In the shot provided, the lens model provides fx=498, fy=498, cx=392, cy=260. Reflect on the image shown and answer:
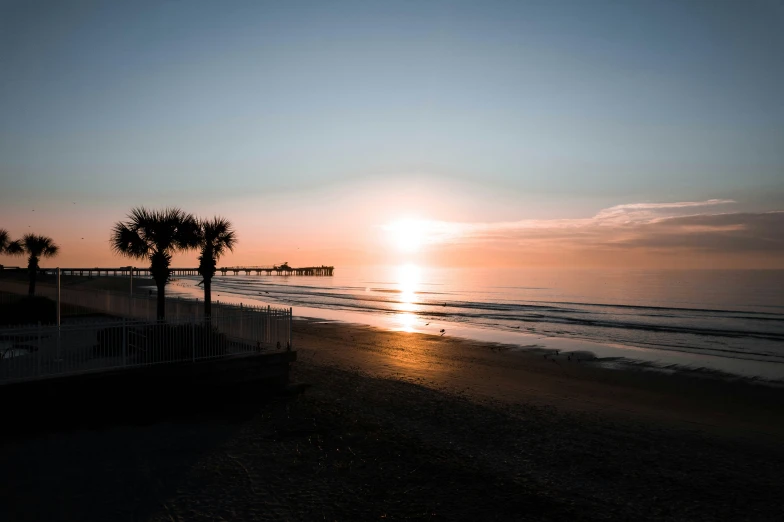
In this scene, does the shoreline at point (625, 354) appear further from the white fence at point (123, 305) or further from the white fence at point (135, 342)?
the white fence at point (123, 305)

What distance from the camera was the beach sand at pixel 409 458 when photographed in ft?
25.6

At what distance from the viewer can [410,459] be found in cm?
977

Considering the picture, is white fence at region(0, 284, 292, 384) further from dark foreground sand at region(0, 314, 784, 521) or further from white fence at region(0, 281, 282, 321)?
white fence at region(0, 281, 282, 321)

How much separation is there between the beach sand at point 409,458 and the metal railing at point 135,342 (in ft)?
4.16

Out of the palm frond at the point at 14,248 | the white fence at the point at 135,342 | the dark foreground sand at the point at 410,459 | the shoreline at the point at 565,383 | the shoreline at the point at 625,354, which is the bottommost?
the shoreline at the point at 625,354

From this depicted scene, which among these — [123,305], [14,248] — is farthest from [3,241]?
[123,305]

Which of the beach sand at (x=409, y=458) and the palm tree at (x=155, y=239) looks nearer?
the beach sand at (x=409, y=458)

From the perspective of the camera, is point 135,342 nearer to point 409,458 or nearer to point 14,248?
point 409,458

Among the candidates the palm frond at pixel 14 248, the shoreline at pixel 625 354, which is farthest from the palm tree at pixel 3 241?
the shoreline at pixel 625 354

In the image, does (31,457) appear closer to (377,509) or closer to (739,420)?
(377,509)

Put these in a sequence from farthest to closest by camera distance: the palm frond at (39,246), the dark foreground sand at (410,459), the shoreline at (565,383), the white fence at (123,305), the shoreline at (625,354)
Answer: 1. the palm frond at (39,246)
2. the shoreline at (625,354)
3. the white fence at (123,305)
4. the shoreline at (565,383)
5. the dark foreground sand at (410,459)

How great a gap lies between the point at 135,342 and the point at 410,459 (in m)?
7.85

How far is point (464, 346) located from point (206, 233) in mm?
14688

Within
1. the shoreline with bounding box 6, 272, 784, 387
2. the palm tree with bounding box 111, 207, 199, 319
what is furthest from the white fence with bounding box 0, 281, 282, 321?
the shoreline with bounding box 6, 272, 784, 387
